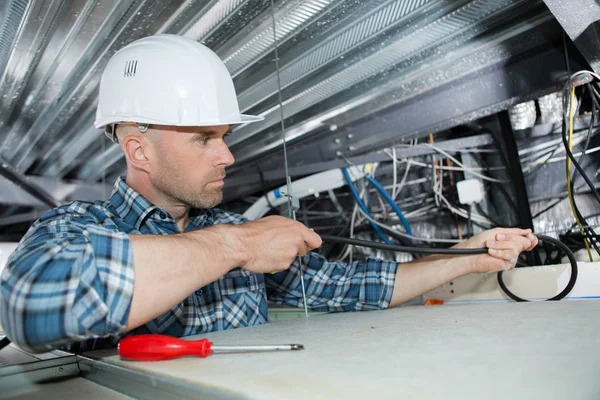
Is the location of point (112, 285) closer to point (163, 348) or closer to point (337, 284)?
point (163, 348)

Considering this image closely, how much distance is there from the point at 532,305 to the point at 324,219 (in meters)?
1.33

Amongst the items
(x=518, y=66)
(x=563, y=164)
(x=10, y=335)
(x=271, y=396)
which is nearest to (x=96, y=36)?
(x=10, y=335)

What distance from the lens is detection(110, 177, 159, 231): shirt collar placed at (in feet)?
3.35

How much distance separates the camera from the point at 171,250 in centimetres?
65

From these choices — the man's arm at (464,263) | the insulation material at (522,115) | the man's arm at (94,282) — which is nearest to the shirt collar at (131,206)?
the man's arm at (94,282)

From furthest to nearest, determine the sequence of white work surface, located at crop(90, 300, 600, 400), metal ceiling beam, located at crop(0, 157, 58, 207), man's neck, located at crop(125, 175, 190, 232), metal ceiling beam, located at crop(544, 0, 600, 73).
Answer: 1. metal ceiling beam, located at crop(0, 157, 58, 207)
2. man's neck, located at crop(125, 175, 190, 232)
3. metal ceiling beam, located at crop(544, 0, 600, 73)
4. white work surface, located at crop(90, 300, 600, 400)

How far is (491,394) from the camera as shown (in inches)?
14.1

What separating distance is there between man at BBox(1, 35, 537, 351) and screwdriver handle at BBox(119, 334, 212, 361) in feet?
0.11

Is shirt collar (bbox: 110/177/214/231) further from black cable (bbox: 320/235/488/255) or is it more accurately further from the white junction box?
the white junction box

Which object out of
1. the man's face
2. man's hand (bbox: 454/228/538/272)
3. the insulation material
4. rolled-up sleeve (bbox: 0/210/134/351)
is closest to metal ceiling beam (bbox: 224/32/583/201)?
the insulation material

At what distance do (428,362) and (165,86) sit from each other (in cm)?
80

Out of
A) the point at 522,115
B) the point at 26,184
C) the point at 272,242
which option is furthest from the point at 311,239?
the point at 26,184

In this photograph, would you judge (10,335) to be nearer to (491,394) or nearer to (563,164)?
(491,394)

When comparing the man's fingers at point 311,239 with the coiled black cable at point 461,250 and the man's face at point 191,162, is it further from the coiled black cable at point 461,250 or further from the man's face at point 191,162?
the man's face at point 191,162
